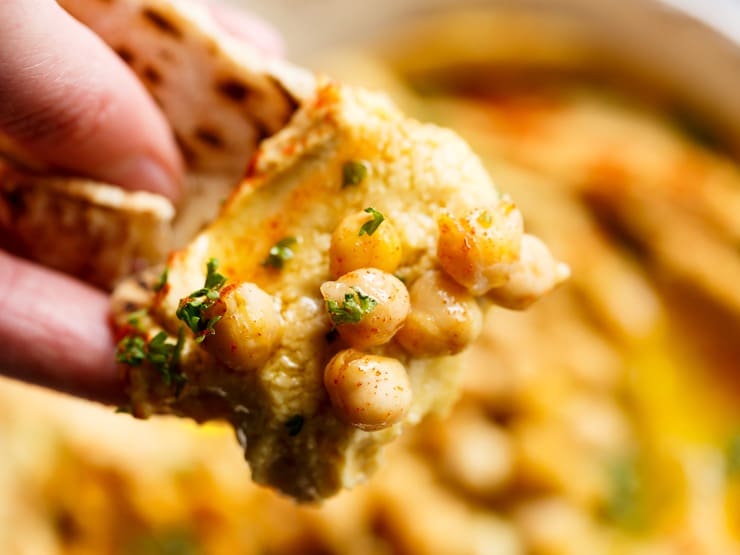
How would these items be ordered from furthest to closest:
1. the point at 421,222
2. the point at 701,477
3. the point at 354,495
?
the point at 701,477 < the point at 354,495 < the point at 421,222

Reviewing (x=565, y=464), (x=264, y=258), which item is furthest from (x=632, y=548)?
(x=264, y=258)

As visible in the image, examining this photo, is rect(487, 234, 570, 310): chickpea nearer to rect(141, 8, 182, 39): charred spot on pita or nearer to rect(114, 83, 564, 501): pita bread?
rect(114, 83, 564, 501): pita bread

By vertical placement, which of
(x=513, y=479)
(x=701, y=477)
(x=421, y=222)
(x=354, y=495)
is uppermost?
(x=421, y=222)

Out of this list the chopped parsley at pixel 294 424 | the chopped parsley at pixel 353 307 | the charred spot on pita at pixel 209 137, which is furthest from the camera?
the charred spot on pita at pixel 209 137

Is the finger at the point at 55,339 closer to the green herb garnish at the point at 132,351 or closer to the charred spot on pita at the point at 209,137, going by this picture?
the green herb garnish at the point at 132,351

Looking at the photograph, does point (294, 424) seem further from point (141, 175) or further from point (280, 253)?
point (141, 175)

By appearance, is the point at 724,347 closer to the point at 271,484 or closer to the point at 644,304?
the point at 644,304

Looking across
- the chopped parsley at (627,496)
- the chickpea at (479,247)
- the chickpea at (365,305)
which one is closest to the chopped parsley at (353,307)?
the chickpea at (365,305)
